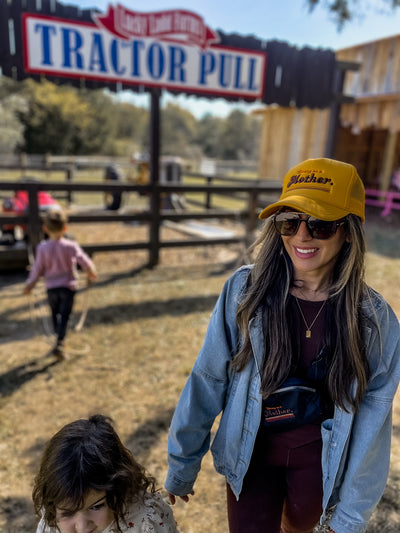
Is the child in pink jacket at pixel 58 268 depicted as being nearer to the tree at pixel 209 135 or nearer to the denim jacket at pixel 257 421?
the denim jacket at pixel 257 421

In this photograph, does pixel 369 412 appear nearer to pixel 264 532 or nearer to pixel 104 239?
pixel 264 532

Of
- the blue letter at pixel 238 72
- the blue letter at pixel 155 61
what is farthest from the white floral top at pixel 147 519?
the blue letter at pixel 238 72

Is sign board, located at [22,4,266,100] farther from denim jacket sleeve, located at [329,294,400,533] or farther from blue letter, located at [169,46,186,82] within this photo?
denim jacket sleeve, located at [329,294,400,533]

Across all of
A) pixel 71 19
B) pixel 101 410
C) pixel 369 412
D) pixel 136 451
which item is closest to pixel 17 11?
pixel 71 19

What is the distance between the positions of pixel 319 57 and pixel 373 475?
7.15 metres

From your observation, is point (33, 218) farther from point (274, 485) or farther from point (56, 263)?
point (274, 485)

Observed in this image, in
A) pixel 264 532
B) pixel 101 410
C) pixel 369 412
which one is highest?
pixel 369 412

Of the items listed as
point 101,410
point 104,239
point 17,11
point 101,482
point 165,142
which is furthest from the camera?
point 165,142

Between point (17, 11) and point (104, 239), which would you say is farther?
point (104, 239)

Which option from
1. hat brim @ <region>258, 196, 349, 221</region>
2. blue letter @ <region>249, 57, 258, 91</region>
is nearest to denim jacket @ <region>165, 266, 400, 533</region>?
hat brim @ <region>258, 196, 349, 221</region>

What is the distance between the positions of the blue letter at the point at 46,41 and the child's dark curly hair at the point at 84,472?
17.2ft

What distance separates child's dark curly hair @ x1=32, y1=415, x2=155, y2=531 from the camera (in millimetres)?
1232

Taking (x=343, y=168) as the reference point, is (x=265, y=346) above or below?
below

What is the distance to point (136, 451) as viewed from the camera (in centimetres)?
276
